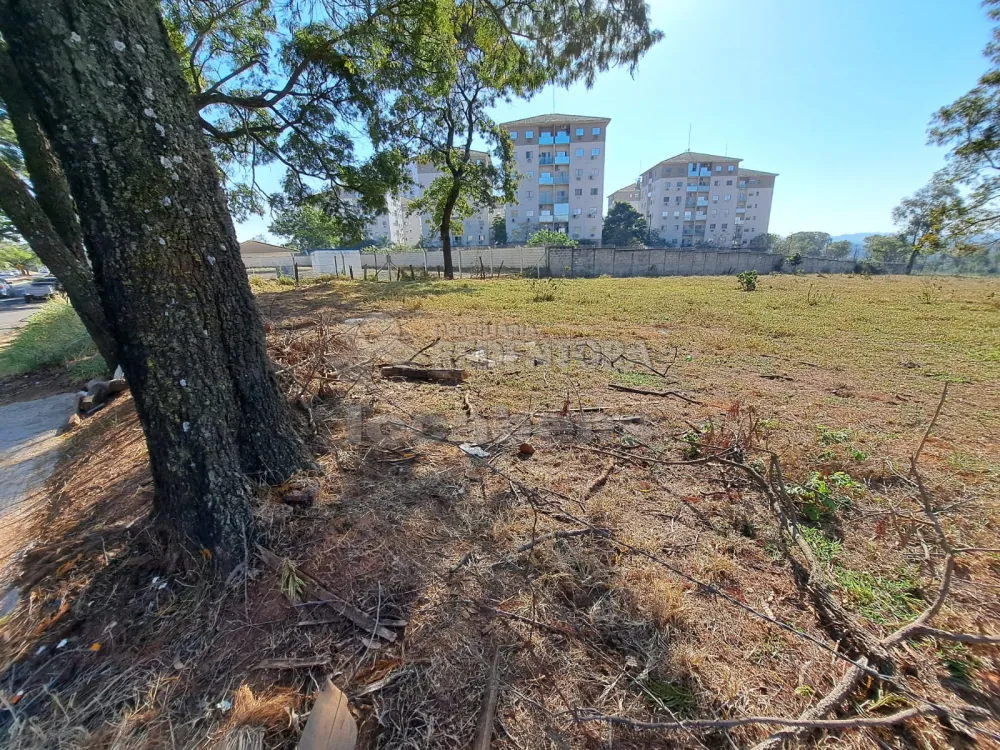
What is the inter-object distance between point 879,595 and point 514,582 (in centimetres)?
152

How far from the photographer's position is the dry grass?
1146mm

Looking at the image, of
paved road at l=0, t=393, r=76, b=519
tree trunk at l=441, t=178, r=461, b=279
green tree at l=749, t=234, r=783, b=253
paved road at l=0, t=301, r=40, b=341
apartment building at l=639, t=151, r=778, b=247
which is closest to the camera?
paved road at l=0, t=393, r=76, b=519

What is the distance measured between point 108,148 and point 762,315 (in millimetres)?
9310

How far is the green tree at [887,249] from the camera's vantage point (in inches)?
1499

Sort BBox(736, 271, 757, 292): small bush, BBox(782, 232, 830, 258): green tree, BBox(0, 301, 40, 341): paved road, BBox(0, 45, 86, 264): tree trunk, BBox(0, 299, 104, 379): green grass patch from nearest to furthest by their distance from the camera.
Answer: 1. BBox(0, 45, 86, 264): tree trunk
2. BBox(0, 299, 104, 379): green grass patch
3. BBox(0, 301, 40, 341): paved road
4. BBox(736, 271, 757, 292): small bush
5. BBox(782, 232, 830, 258): green tree

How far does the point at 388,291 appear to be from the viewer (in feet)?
39.1

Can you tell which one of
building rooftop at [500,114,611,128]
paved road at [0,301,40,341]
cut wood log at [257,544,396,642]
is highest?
building rooftop at [500,114,611,128]

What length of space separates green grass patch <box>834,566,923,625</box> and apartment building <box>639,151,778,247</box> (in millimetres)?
54885

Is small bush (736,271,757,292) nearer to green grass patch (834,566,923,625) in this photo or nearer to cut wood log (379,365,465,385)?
cut wood log (379,365,465,385)

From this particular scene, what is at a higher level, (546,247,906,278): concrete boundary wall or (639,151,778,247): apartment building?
(639,151,778,247): apartment building

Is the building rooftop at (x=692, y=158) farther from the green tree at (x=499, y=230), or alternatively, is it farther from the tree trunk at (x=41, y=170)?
the tree trunk at (x=41, y=170)

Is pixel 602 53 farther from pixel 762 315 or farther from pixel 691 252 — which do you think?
pixel 691 252

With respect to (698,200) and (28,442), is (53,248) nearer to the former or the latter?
(28,442)

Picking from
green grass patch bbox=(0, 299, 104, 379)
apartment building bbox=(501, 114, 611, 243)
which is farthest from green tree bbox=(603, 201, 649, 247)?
green grass patch bbox=(0, 299, 104, 379)
